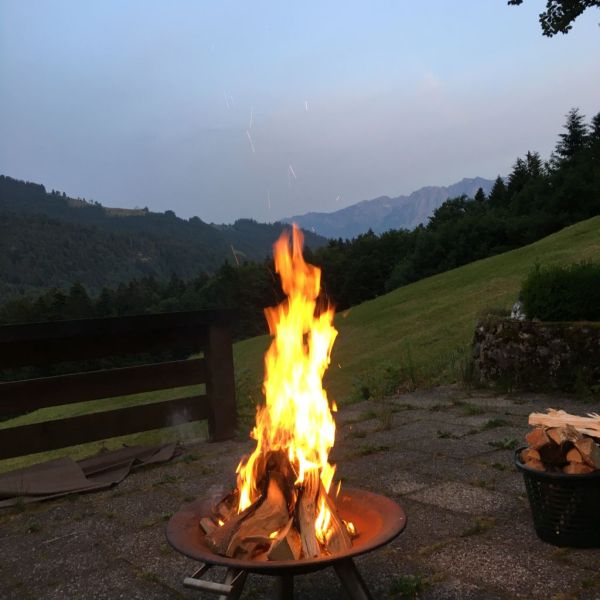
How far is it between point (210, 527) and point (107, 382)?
3.69 m

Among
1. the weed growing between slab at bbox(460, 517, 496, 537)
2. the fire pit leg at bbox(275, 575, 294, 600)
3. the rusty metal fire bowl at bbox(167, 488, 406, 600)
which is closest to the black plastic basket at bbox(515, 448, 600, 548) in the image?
the weed growing between slab at bbox(460, 517, 496, 537)

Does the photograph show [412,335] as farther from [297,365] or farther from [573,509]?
[297,365]

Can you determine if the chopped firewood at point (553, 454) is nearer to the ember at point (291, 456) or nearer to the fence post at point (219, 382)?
the ember at point (291, 456)

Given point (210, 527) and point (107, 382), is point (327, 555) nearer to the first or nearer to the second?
point (210, 527)

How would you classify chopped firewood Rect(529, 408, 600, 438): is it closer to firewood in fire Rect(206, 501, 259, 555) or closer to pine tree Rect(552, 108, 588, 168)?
firewood in fire Rect(206, 501, 259, 555)

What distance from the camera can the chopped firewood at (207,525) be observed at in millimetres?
2780

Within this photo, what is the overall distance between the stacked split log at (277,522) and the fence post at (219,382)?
3700 mm

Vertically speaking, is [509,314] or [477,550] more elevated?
[509,314]

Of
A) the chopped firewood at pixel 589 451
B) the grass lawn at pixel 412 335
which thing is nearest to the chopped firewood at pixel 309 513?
the chopped firewood at pixel 589 451

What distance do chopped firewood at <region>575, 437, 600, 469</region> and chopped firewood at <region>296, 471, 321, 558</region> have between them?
1.65 m

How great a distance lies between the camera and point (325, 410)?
3471 millimetres

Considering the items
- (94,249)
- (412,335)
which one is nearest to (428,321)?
(412,335)

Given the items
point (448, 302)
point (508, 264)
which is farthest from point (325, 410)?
point (508, 264)

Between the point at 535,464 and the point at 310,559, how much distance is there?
1886 millimetres
